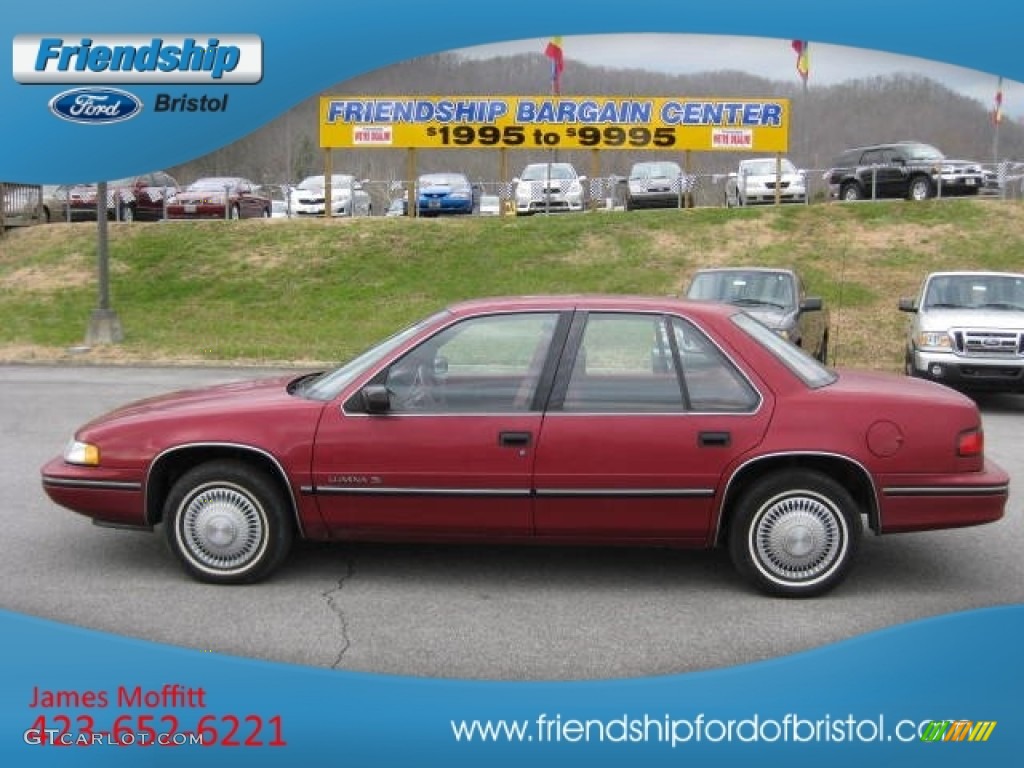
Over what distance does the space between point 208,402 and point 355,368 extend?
766mm

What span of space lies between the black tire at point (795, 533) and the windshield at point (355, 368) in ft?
5.98

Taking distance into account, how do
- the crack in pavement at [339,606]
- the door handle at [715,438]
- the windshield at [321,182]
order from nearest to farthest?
the crack in pavement at [339,606], the door handle at [715,438], the windshield at [321,182]

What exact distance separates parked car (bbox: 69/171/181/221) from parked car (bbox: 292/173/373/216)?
336 cm

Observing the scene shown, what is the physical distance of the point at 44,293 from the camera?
75.5 ft

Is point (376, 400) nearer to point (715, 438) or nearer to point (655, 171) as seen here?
point (715, 438)

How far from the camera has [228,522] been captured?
5500 mm

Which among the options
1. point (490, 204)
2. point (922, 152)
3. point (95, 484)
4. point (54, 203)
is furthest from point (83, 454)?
point (490, 204)

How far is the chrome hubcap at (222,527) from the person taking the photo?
548 cm

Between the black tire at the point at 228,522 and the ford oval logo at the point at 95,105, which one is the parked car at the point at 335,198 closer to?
the ford oval logo at the point at 95,105

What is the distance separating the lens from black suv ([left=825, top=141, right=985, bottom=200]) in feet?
90.1

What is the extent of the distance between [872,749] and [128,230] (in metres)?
25.6

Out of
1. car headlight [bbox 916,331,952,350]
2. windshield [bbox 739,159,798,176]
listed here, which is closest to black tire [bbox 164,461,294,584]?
car headlight [bbox 916,331,952,350]

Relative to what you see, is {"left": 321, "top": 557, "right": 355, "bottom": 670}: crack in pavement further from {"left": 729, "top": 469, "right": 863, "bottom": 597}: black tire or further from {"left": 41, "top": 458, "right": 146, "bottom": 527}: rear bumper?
{"left": 729, "top": 469, "right": 863, "bottom": 597}: black tire

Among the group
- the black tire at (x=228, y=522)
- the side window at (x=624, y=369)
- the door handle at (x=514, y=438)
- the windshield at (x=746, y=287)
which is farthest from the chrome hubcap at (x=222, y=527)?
the windshield at (x=746, y=287)
